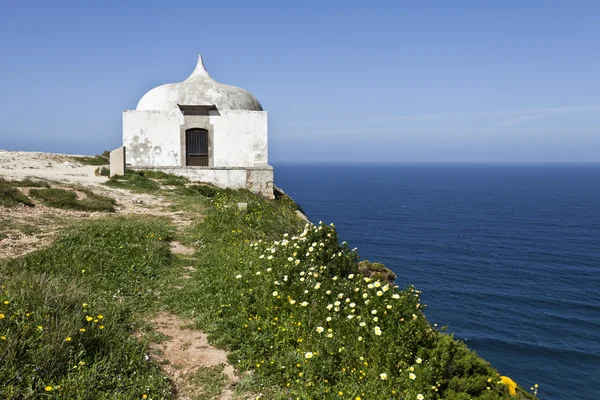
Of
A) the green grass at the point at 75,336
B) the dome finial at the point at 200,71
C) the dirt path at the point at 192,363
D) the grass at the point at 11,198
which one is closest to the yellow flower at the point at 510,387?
the dirt path at the point at 192,363

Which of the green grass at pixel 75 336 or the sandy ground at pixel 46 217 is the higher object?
the sandy ground at pixel 46 217

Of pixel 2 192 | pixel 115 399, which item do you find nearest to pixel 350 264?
pixel 115 399

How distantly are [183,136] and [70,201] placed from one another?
35.1ft

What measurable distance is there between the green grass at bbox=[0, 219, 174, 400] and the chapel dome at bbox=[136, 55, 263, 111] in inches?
706

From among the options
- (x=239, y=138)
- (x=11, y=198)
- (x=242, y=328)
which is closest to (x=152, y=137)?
(x=239, y=138)

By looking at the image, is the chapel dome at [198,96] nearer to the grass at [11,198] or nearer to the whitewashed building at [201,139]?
the whitewashed building at [201,139]

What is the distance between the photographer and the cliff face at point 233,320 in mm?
4949

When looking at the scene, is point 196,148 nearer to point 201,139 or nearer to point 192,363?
point 201,139

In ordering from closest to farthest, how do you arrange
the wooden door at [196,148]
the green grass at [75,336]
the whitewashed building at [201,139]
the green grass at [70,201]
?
the green grass at [75,336] → the green grass at [70,201] → the whitewashed building at [201,139] → the wooden door at [196,148]

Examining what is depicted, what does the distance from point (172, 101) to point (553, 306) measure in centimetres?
3021

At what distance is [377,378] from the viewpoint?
209 inches

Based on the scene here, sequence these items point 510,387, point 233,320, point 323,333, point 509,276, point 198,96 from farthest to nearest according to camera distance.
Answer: point 509,276, point 198,96, point 510,387, point 233,320, point 323,333

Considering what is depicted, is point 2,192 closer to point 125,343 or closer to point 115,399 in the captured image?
point 125,343

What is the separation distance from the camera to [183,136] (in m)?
24.8
